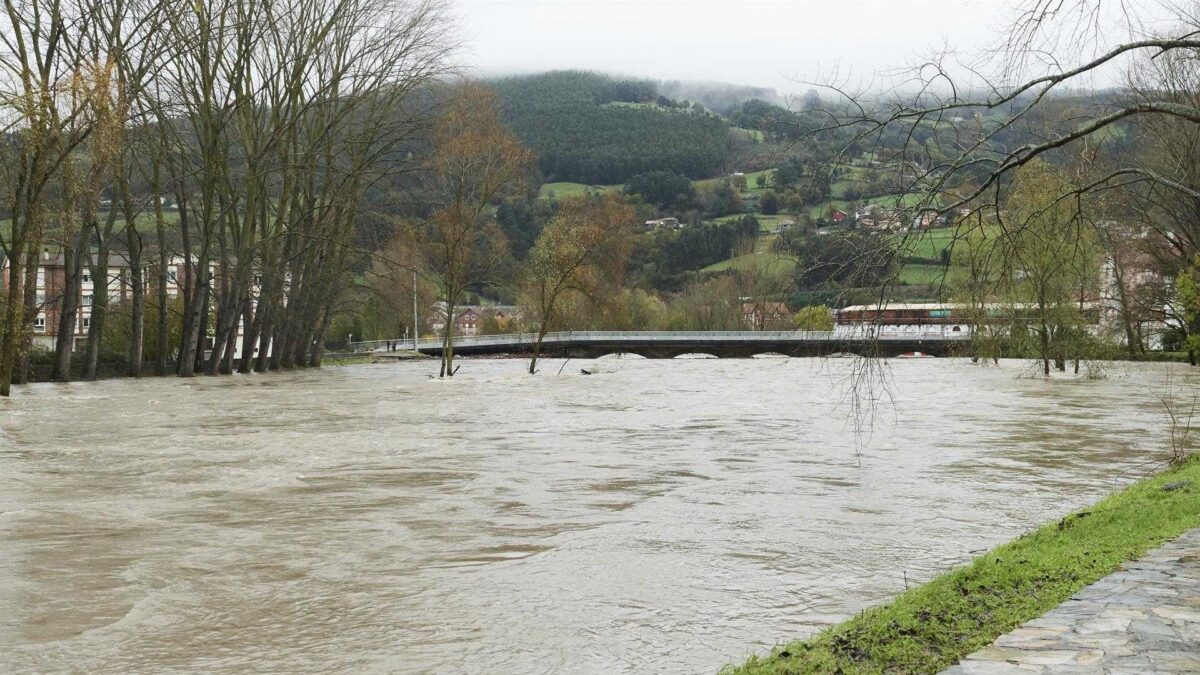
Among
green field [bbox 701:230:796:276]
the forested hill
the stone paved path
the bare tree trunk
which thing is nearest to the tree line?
the bare tree trunk

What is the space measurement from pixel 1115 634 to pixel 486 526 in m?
7.91

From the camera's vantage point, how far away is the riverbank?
6.16 meters

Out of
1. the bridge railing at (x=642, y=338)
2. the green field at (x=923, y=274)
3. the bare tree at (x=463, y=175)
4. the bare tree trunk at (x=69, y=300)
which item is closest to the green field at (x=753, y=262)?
the green field at (x=923, y=274)

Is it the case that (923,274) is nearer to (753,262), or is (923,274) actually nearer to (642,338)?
(753,262)

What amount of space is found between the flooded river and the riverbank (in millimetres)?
1002

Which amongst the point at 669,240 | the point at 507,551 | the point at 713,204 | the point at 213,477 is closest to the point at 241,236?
the point at 213,477

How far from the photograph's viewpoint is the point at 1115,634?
5.80m

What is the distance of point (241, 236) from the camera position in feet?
144

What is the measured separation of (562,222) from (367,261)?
35.8ft

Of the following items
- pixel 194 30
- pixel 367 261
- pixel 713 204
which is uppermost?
pixel 713 204

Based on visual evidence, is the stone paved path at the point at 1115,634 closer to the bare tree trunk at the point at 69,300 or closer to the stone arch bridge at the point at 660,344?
the bare tree trunk at the point at 69,300

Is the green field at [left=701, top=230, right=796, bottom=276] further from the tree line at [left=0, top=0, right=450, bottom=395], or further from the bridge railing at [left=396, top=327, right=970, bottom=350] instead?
the tree line at [left=0, top=0, right=450, bottom=395]

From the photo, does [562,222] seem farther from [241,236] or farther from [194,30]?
[194,30]

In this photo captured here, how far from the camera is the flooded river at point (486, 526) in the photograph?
8.23m
